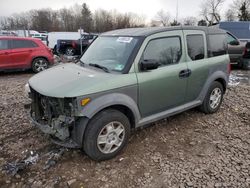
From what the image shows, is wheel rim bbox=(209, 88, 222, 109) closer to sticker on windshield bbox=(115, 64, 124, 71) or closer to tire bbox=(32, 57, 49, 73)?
sticker on windshield bbox=(115, 64, 124, 71)

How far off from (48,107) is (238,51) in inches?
363

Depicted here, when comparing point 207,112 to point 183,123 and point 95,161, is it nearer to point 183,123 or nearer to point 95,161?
point 183,123

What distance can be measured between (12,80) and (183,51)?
6.80 m

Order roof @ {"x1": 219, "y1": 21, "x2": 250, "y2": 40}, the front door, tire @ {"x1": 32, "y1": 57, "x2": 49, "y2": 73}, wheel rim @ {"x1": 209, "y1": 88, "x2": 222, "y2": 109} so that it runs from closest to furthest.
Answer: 1. the front door
2. wheel rim @ {"x1": 209, "y1": 88, "x2": 222, "y2": 109}
3. tire @ {"x1": 32, "y1": 57, "x2": 49, "y2": 73}
4. roof @ {"x1": 219, "y1": 21, "x2": 250, "y2": 40}

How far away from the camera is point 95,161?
3262 mm

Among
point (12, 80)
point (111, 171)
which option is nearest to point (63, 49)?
point (12, 80)

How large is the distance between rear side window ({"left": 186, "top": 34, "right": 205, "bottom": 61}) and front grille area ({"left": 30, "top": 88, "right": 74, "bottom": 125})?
2.39 m

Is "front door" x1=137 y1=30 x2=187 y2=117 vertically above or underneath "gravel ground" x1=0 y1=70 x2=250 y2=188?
above

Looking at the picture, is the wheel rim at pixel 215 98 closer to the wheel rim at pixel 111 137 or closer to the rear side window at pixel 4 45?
the wheel rim at pixel 111 137

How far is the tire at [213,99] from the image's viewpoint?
468cm

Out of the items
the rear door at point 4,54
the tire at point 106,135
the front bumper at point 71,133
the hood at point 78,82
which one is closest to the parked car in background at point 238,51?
the hood at point 78,82

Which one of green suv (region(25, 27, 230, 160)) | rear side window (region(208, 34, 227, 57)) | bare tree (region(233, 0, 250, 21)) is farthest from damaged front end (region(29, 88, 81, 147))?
bare tree (region(233, 0, 250, 21))

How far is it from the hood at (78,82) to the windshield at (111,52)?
0.22m

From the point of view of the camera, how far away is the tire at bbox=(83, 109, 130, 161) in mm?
3027
